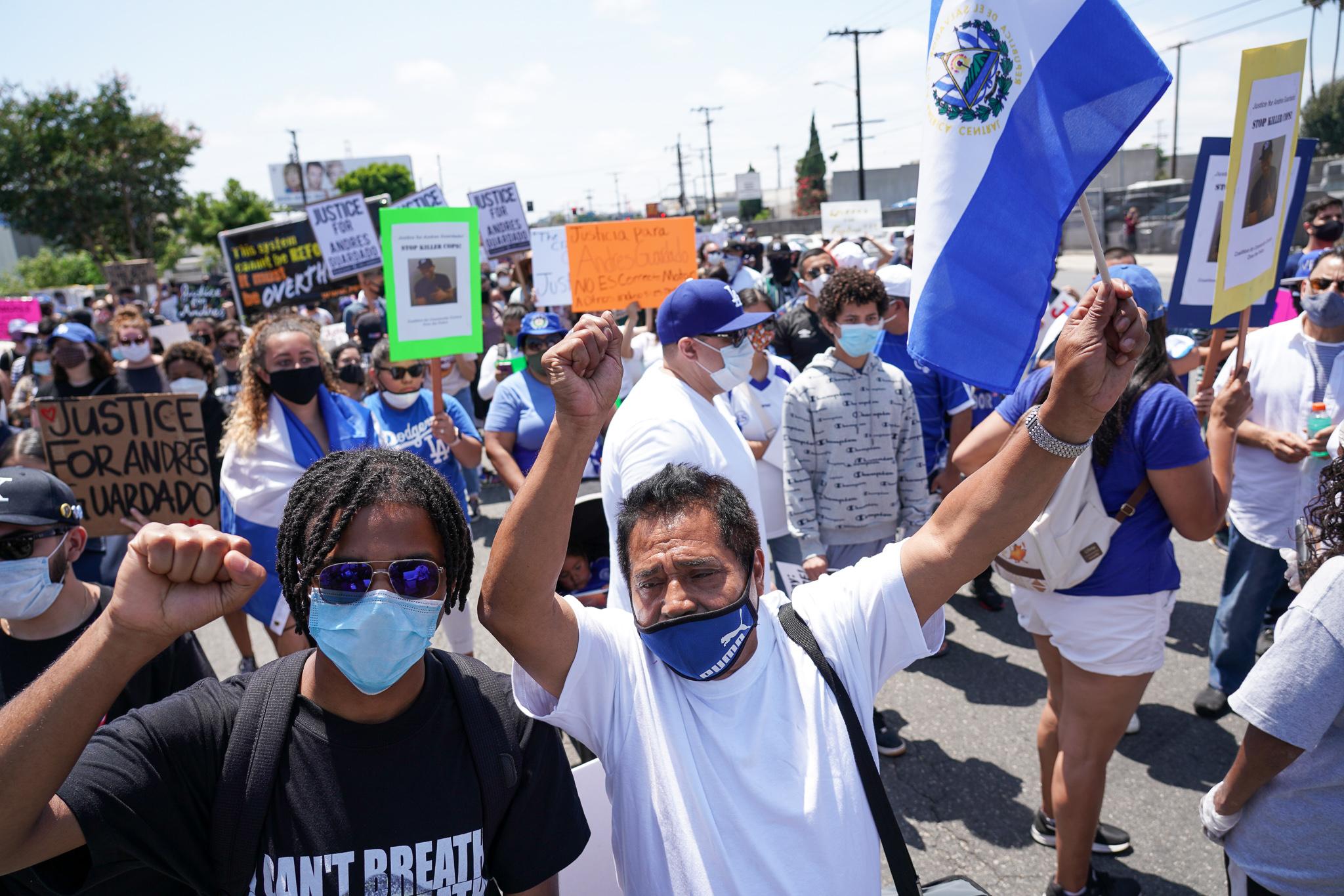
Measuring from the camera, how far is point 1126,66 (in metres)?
1.78

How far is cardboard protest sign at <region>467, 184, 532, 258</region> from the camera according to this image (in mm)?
11422

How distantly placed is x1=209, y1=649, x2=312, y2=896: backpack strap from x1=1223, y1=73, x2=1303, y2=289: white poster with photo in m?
2.95

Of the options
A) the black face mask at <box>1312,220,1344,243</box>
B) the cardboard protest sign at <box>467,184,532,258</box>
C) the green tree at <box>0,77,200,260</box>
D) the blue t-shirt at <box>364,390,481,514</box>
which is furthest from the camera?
the green tree at <box>0,77,200,260</box>

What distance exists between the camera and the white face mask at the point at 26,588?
7.15 ft

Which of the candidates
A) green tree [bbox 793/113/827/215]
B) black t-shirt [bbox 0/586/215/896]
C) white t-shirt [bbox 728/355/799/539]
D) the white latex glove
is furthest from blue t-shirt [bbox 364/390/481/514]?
green tree [bbox 793/113/827/215]

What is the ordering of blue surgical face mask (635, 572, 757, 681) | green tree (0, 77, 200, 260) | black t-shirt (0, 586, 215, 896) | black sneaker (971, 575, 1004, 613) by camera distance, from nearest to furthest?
1. blue surgical face mask (635, 572, 757, 681)
2. black t-shirt (0, 586, 215, 896)
3. black sneaker (971, 575, 1004, 613)
4. green tree (0, 77, 200, 260)

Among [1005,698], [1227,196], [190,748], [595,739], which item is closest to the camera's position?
[190,748]

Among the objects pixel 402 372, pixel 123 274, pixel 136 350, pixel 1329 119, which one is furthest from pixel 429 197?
pixel 1329 119

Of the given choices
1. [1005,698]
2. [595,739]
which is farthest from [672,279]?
[595,739]

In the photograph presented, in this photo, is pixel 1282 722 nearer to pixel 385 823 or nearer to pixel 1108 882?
pixel 1108 882

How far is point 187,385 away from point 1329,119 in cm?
6532

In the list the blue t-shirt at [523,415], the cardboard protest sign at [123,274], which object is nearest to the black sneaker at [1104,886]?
the blue t-shirt at [523,415]

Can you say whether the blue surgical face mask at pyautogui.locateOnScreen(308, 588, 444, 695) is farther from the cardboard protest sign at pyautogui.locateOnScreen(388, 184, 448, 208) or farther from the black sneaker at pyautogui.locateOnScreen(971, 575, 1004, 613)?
the cardboard protest sign at pyautogui.locateOnScreen(388, 184, 448, 208)

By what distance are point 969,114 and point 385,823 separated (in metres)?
1.88
